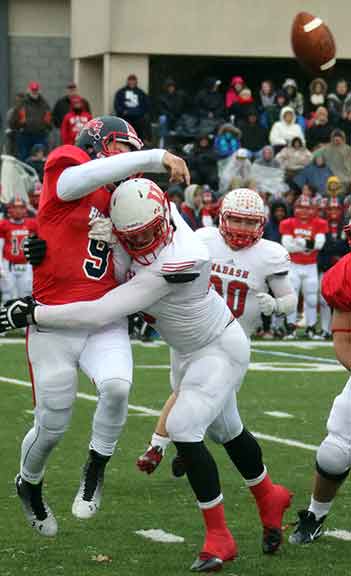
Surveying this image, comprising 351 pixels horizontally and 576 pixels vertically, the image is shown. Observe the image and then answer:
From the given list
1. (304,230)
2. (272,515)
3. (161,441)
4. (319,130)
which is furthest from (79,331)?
(319,130)

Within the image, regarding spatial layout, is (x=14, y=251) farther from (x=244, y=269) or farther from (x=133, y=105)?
(x=244, y=269)

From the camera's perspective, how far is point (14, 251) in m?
16.1

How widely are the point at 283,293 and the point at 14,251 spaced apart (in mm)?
9480

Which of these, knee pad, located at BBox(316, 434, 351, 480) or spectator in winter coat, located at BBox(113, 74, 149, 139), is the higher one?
knee pad, located at BBox(316, 434, 351, 480)

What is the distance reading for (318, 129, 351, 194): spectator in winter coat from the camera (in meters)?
19.4

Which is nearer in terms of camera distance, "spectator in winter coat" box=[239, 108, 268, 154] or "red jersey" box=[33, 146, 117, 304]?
"red jersey" box=[33, 146, 117, 304]

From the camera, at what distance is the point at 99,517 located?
6375 millimetres

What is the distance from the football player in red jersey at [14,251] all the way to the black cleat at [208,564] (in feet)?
35.4

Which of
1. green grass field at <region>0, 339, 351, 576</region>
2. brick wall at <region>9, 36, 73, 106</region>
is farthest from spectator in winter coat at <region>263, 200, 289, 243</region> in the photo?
brick wall at <region>9, 36, 73, 106</region>

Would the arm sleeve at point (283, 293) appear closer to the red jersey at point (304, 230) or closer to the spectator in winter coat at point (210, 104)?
the red jersey at point (304, 230)

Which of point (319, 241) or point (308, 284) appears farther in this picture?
point (308, 284)

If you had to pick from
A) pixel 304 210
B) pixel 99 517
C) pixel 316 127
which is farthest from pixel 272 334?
pixel 99 517

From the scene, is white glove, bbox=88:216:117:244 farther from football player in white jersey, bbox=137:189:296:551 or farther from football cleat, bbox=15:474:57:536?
football player in white jersey, bbox=137:189:296:551

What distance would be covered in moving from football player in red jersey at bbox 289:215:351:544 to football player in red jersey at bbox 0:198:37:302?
10416 mm
